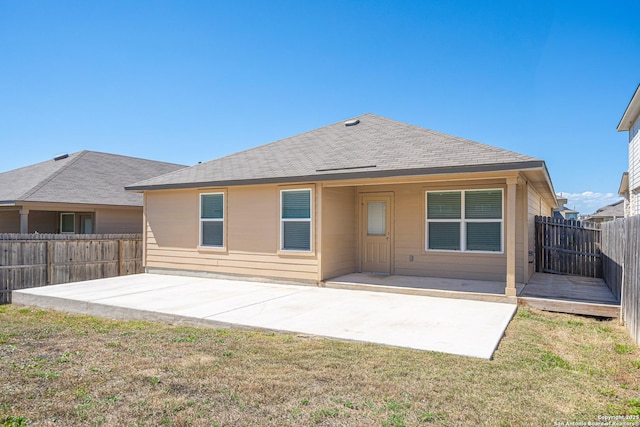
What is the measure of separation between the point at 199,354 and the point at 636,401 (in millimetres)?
4212

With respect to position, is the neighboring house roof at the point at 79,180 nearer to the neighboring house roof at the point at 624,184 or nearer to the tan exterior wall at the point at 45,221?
the tan exterior wall at the point at 45,221

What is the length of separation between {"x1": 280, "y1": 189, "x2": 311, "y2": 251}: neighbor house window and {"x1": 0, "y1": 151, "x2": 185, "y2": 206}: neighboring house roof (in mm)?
8165

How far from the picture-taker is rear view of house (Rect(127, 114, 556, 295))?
844 cm

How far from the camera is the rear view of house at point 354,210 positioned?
844cm

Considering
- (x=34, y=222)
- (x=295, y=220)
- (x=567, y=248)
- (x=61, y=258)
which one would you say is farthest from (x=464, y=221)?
(x=34, y=222)

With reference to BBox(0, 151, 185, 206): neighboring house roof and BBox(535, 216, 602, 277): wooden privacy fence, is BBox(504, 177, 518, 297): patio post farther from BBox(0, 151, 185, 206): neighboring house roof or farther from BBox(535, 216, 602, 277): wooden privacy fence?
BBox(0, 151, 185, 206): neighboring house roof

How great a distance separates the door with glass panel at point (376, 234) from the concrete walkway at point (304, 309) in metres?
1.91

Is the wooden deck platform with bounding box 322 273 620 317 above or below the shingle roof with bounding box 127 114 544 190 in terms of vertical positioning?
below

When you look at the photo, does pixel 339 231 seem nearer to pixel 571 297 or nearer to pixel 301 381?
pixel 571 297

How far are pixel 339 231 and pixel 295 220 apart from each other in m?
1.17

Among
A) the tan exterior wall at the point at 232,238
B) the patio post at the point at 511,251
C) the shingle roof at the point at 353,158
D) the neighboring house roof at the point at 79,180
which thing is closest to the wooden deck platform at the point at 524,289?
the patio post at the point at 511,251

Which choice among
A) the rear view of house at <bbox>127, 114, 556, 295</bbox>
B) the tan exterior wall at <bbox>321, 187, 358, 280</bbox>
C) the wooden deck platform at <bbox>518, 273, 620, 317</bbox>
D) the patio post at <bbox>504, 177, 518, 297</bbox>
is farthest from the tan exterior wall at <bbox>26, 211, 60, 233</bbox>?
the wooden deck platform at <bbox>518, 273, 620, 317</bbox>

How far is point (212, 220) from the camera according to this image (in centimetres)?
1061

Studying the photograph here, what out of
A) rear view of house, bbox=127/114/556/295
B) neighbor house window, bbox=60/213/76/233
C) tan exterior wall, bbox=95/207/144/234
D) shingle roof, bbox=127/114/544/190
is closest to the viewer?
shingle roof, bbox=127/114/544/190
